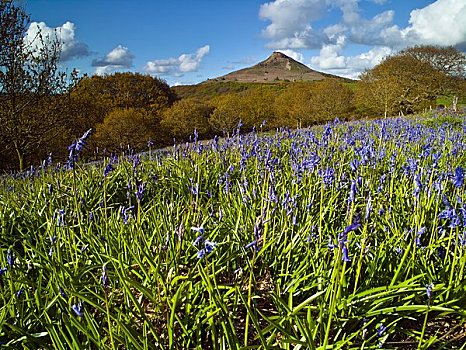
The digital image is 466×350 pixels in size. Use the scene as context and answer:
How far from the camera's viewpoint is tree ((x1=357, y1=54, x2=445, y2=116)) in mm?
32188

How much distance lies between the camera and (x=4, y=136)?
35.3 ft

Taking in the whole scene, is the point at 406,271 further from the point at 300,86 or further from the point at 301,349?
the point at 300,86

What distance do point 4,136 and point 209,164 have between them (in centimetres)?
808

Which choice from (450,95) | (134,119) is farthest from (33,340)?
(450,95)

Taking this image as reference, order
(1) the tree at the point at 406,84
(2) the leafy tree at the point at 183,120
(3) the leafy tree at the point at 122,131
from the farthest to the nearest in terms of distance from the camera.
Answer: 1. (1) the tree at the point at 406,84
2. (2) the leafy tree at the point at 183,120
3. (3) the leafy tree at the point at 122,131

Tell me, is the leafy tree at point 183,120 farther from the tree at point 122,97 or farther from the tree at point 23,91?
the tree at point 23,91

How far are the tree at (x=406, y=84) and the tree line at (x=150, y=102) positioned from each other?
0.09 meters

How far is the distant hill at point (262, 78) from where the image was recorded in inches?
2435

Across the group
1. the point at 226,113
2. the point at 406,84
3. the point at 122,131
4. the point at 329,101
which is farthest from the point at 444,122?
the point at 406,84

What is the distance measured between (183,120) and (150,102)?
4827mm

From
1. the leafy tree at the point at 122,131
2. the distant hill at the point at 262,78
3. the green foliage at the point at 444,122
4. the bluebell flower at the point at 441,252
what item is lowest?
the bluebell flower at the point at 441,252

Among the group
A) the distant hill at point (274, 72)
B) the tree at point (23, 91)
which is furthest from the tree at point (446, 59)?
the distant hill at point (274, 72)

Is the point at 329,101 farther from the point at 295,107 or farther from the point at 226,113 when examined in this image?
the point at 226,113

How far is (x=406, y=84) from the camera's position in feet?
107
